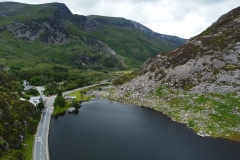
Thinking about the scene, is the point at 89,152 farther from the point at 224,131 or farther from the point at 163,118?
the point at 224,131

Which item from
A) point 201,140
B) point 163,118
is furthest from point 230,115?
point 163,118

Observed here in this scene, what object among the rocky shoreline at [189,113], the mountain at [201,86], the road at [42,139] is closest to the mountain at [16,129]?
the road at [42,139]

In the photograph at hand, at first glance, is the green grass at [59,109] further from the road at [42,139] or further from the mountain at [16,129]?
the mountain at [16,129]

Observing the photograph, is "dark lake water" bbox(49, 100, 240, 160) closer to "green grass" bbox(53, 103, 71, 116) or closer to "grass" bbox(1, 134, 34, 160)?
"grass" bbox(1, 134, 34, 160)

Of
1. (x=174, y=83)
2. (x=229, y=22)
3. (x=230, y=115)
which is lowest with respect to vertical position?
(x=230, y=115)

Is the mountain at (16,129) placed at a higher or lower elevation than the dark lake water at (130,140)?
higher

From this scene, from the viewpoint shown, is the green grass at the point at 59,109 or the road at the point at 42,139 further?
the green grass at the point at 59,109

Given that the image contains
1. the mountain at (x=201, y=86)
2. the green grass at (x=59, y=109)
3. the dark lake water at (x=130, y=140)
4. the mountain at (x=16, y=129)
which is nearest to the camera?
the mountain at (x=16, y=129)

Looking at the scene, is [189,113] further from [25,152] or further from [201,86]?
[25,152]
